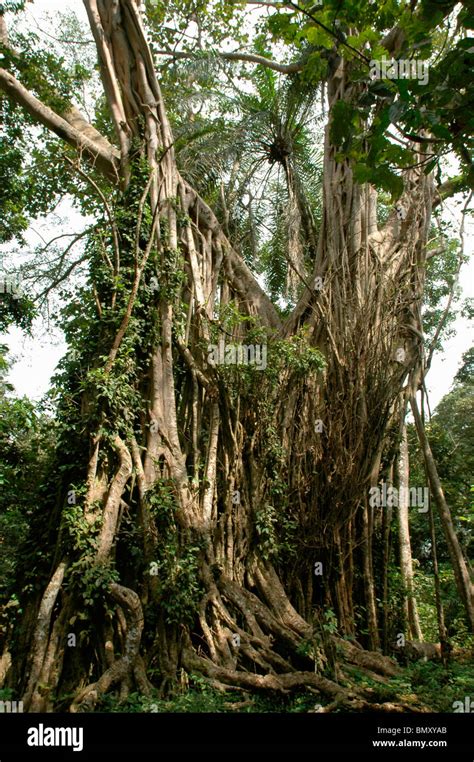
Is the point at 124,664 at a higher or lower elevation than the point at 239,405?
lower

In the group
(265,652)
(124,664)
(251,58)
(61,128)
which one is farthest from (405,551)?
(251,58)

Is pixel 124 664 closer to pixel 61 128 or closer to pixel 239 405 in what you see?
pixel 239 405

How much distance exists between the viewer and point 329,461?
5285 millimetres

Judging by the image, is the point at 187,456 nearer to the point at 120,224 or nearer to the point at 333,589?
the point at 333,589

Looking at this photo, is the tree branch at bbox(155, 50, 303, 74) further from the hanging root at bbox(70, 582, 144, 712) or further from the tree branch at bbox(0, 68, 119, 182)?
the hanging root at bbox(70, 582, 144, 712)

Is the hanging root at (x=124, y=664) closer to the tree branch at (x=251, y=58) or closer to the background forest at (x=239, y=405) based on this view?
the background forest at (x=239, y=405)

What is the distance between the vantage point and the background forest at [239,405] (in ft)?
11.5

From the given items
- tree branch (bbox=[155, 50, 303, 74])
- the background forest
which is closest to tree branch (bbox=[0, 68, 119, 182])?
the background forest

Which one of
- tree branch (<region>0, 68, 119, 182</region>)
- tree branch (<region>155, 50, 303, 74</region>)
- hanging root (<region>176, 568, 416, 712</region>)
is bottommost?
hanging root (<region>176, 568, 416, 712</region>)

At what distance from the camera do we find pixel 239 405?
5.32 meters

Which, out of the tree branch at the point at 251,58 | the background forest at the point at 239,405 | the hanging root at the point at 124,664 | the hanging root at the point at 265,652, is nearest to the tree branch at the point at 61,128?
the background forest at the point at 239,405

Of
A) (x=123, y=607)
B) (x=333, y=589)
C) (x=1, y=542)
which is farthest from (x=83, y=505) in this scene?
(x=1, y=542)

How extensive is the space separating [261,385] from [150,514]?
1694 millimetres

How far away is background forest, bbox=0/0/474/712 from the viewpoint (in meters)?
3.51
